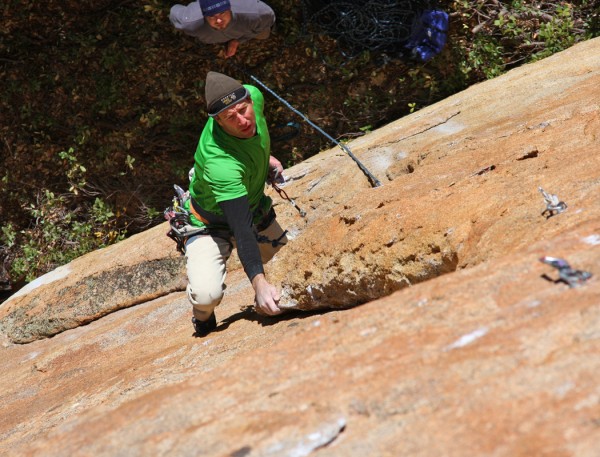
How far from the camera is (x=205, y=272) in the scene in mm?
4523

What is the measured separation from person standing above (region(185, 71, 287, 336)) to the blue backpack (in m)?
3.81

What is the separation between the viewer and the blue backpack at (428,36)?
26.1ft

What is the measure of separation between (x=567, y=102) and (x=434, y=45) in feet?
11.6

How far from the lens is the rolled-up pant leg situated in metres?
4.45

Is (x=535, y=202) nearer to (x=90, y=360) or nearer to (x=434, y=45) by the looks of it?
(x=90, y=360)

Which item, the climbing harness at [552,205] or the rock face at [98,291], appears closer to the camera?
the climbing harness at [552,205]

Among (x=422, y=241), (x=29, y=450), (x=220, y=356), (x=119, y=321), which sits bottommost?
(x=119, y=321)

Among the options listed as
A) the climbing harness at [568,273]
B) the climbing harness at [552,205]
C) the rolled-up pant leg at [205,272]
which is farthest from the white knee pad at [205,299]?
the climbing harness at [568,273]

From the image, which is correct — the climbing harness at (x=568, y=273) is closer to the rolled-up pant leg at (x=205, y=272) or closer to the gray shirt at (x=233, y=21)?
the rolled-up pant leg at (x=205, y=272)

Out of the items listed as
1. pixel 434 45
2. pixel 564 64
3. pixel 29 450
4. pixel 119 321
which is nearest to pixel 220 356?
pixel 29 450

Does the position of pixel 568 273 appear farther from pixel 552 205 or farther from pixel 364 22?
pixel 364 22

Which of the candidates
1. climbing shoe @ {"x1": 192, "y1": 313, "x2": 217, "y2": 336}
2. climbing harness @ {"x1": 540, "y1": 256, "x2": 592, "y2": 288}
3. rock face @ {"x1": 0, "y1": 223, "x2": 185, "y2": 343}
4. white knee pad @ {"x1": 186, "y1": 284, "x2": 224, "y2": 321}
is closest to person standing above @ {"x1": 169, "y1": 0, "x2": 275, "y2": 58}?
rock face @ {"x1": 0, "y1": 223, "x2": 185, "y2": 343}

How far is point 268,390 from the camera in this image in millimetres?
2193

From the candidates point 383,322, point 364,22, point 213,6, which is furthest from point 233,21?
point 383,322
